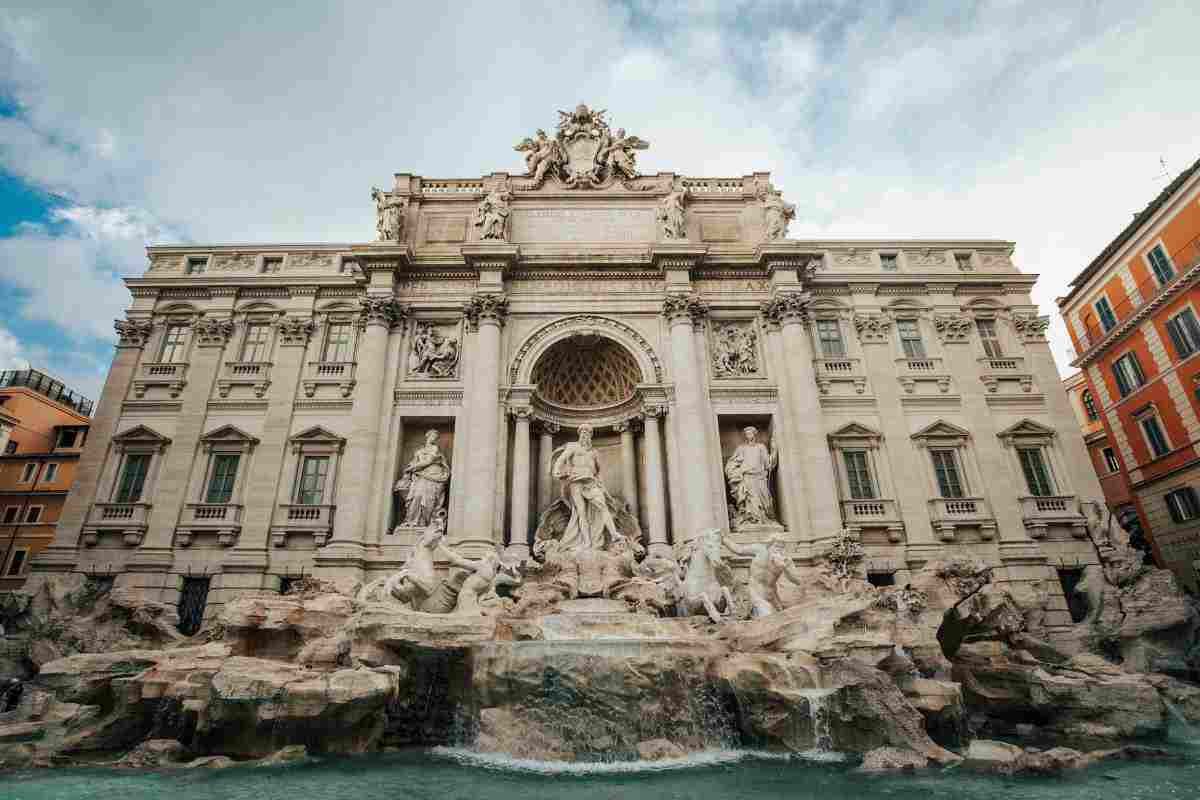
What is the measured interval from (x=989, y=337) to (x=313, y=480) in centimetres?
2342

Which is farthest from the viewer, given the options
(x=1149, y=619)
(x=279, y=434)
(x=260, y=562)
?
(x=279, y=434)

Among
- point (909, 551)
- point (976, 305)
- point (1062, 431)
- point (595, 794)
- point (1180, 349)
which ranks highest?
point (976, 305)

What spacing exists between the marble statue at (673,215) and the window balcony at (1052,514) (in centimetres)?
1380

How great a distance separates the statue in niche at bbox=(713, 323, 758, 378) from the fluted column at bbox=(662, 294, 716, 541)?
1.02 metres

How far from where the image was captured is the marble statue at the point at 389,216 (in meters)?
20.5

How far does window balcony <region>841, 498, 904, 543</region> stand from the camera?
17703 mm

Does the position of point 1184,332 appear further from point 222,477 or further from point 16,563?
point 16,563

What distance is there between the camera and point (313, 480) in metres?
18.6

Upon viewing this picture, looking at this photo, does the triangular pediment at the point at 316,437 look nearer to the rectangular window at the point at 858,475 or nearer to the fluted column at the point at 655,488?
Answer: the fluted column at the point at 655,488

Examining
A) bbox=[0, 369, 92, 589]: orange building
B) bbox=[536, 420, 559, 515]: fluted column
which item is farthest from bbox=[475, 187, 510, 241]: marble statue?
bbox=[0, 369, 92, 589]: orange building

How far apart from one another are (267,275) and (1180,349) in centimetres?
3204

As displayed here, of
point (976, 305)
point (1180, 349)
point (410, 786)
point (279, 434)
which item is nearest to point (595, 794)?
point (410, 786)

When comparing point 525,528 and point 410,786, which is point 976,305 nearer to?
point 525,528

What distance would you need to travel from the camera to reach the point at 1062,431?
63.2ft
